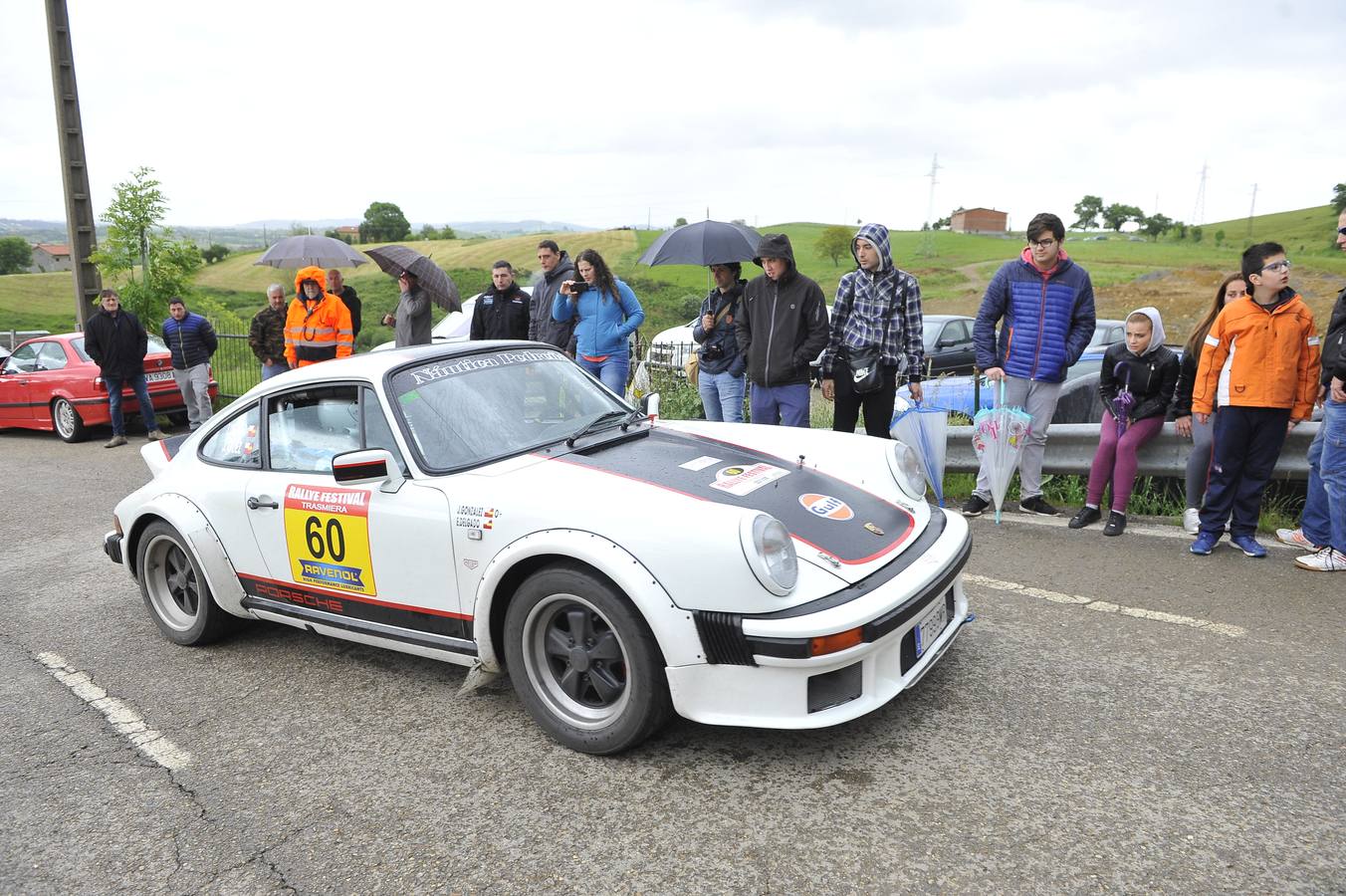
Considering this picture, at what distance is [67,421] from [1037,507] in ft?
39.1

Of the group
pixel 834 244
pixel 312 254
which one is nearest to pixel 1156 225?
pixel 834 244

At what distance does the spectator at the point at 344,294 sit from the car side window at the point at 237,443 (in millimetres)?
5170

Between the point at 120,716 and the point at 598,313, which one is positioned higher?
the point at 598,313

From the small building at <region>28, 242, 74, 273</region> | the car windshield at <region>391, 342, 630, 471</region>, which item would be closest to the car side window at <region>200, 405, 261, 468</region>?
the car windshield at <region>391, 342, 630, 471</region>

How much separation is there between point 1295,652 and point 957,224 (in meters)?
134

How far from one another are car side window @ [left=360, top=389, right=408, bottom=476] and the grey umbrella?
29.3 feet

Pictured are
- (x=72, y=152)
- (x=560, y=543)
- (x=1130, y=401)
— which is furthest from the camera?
(x=72, y=152)

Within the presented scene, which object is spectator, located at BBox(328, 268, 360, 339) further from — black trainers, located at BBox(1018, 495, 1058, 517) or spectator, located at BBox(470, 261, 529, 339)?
black trainers, located at BBox(1018, 495, 1058, 517)

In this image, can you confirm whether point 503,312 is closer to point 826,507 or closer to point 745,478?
point 745,478

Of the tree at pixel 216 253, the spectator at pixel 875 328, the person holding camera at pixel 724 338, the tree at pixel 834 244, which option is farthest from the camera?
the tree at pixel 834 244

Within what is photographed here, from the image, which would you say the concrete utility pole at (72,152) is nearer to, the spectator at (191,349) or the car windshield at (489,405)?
the spectator at (191,349)

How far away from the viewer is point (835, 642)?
9.47 ft

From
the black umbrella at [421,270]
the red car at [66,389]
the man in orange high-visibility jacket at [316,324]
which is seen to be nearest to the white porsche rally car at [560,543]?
the black umbrella at [421,270]

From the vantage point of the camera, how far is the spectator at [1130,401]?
566 centimetres
